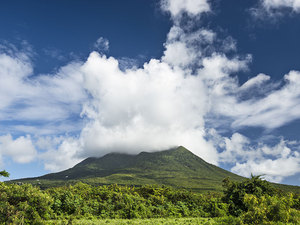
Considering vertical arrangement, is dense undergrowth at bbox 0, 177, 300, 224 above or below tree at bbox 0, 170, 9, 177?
below

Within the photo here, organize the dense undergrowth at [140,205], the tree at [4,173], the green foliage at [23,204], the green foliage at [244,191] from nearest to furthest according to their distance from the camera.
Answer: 1. the dense undergrowth at [140,205]
2. the green foliage at [23,204]
3. the tree at [4,173]
4. the green foliage at [244,191]

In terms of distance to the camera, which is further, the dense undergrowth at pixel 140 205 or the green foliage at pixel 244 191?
the green foliage at pixel 244 191

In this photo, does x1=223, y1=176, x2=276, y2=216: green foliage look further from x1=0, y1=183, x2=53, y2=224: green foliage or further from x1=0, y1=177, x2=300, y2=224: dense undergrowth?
x1=0, y1=183, x2=53, y2=224: green foliage

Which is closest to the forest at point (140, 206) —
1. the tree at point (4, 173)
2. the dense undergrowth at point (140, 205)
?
the dense undergrowth at point (140, 205)

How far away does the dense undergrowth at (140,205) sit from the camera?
11.1 metres

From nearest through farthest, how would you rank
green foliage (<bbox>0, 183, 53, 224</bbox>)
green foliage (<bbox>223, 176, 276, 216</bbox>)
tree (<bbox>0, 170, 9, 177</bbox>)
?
green foliage (<bbox>0, 183, 53, 224</bbox>) < tree (<bbox>0, 170, 9, 177</bbox>) < green foliage (<bbox>223, 176, 276, 216</bbox>)

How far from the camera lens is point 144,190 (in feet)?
148

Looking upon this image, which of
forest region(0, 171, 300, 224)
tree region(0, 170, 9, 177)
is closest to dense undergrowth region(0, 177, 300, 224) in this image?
forest region(0, 171, 300, 224)

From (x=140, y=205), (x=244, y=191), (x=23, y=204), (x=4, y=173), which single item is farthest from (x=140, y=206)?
(x=4, y=173)

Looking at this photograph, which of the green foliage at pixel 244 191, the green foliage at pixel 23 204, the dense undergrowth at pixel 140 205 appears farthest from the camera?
the green foliage at pixel 244 191

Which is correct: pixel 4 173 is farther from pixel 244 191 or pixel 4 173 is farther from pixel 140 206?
pixel 244 191

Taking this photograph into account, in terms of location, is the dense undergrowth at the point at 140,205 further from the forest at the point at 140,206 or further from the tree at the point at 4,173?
the tree at the point at 4,173

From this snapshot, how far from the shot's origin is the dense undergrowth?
438 inches

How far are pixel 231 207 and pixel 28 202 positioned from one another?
25.5 meters
